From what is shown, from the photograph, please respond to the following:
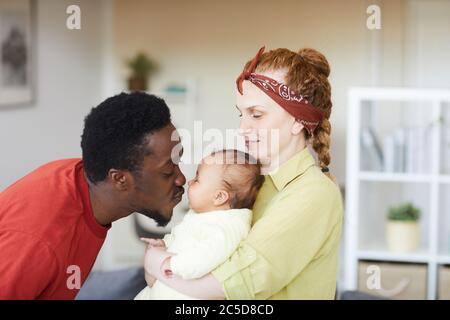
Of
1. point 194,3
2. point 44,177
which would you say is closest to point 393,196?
point 194,3

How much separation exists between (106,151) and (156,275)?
4.1 inches

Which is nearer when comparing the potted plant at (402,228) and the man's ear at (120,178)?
the man's ear at (120,178)

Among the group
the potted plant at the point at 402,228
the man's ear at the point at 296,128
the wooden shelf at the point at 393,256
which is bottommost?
the wooden shelf at the point at 393,256

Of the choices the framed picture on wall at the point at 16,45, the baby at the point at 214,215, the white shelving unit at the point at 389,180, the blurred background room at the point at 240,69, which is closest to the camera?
the baby at the point at 214,215

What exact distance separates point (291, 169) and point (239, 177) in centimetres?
4

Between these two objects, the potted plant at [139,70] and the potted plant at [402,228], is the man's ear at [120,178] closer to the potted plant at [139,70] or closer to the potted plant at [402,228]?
the potted plant at [139,70]

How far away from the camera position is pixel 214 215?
597 mm

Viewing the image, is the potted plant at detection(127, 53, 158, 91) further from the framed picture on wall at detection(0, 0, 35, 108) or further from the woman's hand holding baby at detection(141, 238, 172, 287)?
the woman's hand holding baby at detection(141, 238, 172, 287)

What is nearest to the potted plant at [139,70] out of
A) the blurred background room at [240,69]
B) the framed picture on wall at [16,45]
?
the blurred background room at [240,69]

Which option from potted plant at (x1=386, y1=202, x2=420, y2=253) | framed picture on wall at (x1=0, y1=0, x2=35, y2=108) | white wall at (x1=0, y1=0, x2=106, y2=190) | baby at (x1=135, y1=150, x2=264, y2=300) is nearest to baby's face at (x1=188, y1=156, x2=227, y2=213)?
baby at (x1=135, y1=150, x2=264, y2=300)

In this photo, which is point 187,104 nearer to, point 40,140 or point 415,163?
point 40,140

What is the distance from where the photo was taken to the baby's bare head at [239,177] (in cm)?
60

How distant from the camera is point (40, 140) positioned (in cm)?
98

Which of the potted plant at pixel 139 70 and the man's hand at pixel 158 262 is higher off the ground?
the potted plant at pixel 139 70
